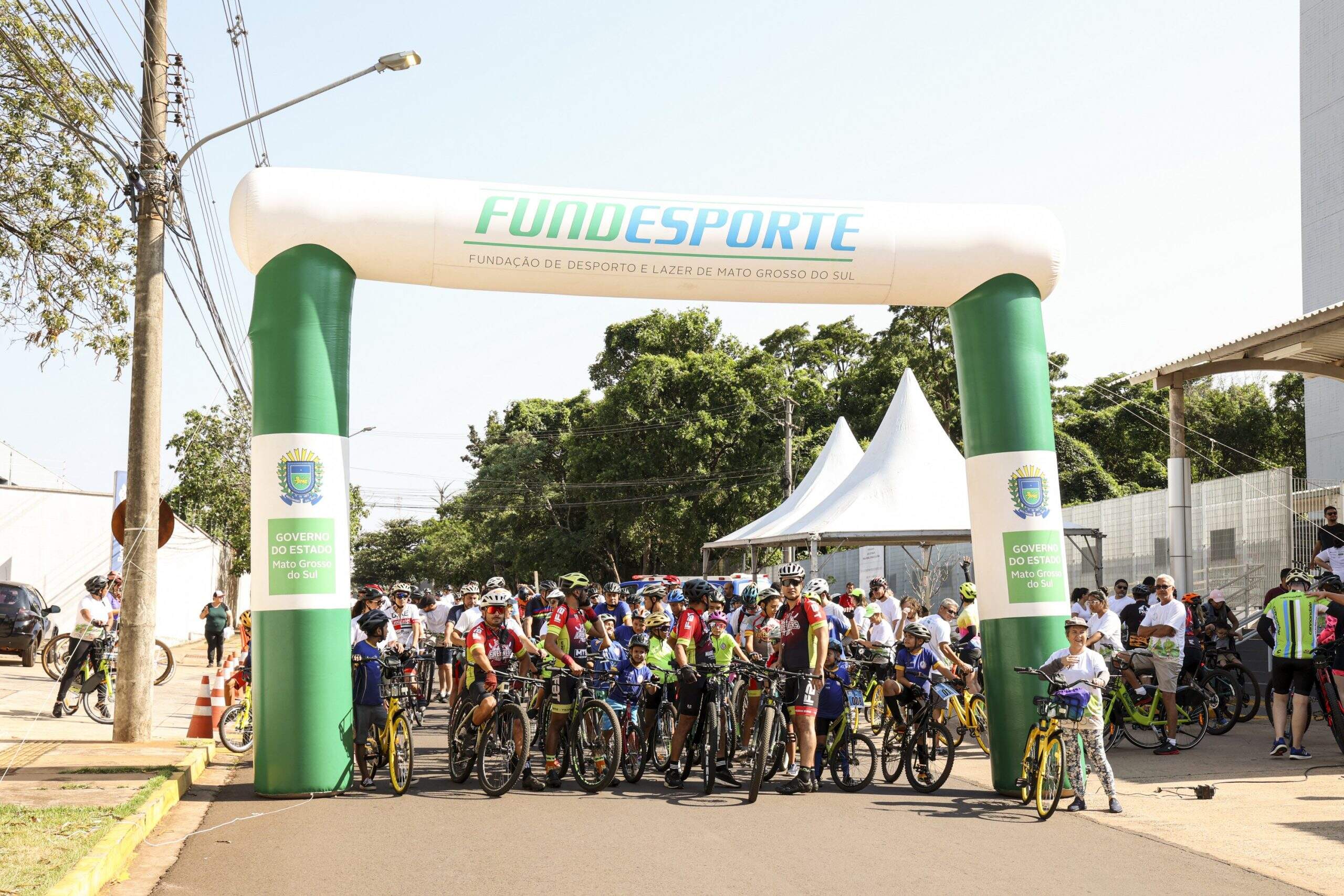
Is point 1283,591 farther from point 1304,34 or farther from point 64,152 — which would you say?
point 1304,34

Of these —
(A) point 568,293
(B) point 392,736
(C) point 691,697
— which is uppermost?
(A) point 568,293

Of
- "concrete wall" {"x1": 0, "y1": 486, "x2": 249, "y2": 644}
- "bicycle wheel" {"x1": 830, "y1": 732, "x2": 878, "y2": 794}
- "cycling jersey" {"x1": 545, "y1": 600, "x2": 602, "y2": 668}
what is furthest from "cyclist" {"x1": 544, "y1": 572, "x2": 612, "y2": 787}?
"concrete wall" {"x1": 0, "y1": 486, "x2": 249, "y2": 644}

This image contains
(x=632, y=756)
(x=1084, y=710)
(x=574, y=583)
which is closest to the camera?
(x=1084, y=710)

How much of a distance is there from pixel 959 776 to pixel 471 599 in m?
6.17

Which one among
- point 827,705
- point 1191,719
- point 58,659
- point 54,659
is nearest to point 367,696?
point 827,705

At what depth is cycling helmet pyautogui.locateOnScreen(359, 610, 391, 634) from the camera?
38.0 feet

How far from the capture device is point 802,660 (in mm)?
11773

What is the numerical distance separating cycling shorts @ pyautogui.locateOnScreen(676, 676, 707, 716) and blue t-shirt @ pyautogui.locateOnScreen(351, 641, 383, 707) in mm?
2675

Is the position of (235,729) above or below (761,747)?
below

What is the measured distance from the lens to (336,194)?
438 inches

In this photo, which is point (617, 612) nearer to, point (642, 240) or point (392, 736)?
point (392, 736)

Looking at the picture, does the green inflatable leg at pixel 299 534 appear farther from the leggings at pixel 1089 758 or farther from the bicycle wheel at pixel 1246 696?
the bicycle wheel at pixel 1246 696

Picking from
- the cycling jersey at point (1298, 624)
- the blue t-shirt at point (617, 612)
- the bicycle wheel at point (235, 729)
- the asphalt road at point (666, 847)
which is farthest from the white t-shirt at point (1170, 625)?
the bicycle wheel at point (235, 729)

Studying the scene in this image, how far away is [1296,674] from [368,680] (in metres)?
9.12
